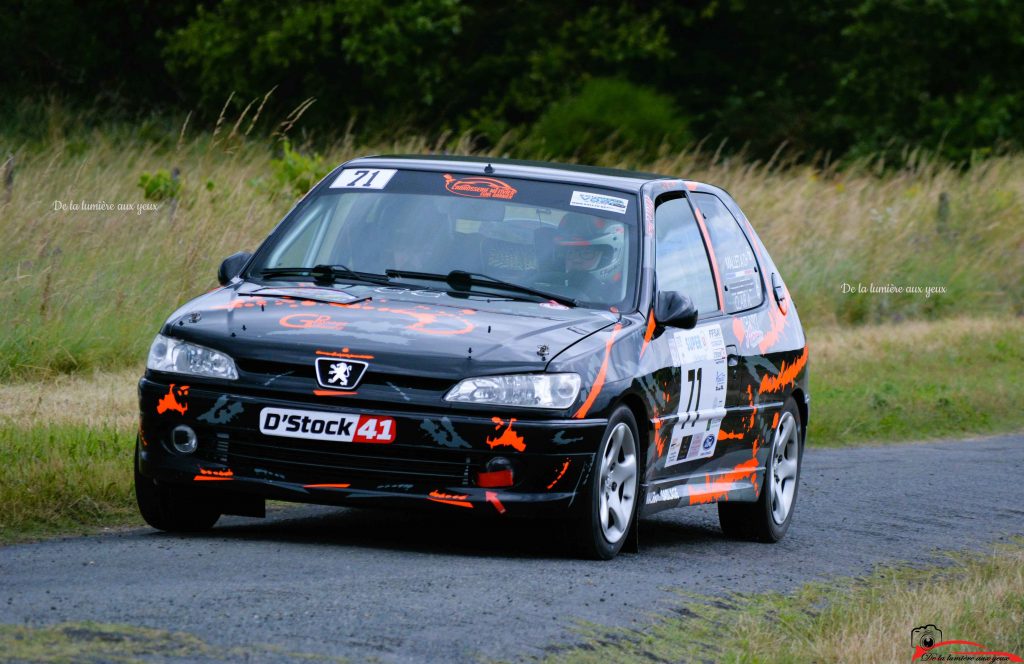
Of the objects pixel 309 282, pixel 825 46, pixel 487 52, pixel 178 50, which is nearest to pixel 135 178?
pixel 309 282

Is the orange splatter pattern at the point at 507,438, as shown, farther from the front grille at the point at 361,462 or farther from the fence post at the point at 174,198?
the fence post at the point at 174,198

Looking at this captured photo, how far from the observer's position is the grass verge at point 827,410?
8.53 meters

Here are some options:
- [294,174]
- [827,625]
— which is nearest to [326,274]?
[827,625]

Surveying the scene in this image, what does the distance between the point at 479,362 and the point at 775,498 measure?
2765 millimetres

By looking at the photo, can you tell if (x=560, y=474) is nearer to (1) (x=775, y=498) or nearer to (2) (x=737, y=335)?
(2) (x=737, y=335)

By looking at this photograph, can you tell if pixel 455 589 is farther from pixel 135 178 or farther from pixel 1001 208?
pixel 1001 208

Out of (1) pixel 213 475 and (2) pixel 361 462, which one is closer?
(2) pixel 361 462

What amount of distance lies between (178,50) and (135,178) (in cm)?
1633

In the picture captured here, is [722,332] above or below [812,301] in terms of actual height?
above

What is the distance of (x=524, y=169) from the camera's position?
8766mm

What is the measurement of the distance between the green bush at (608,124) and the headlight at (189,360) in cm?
2181

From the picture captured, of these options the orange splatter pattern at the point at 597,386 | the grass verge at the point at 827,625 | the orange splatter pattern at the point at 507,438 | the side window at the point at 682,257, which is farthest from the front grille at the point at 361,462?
the side window at the point at 682,257

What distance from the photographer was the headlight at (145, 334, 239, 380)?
7.40 meters

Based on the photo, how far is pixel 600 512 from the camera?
7.59 meters
